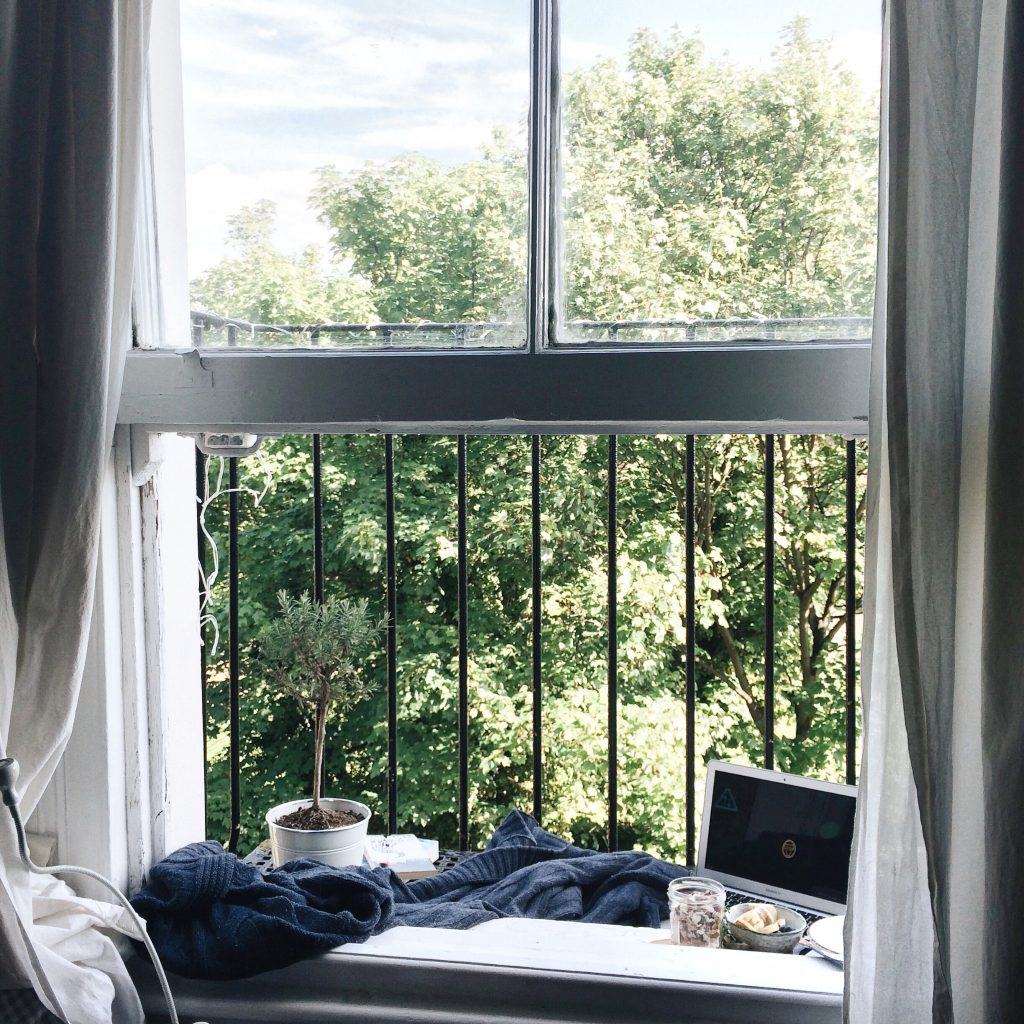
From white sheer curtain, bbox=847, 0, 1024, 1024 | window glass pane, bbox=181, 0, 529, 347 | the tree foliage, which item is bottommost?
the tree foliage

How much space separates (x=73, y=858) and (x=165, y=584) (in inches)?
15.4

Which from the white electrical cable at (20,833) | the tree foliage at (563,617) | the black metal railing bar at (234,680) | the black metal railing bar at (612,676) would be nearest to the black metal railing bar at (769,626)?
the black metal railing bar at (612,676)

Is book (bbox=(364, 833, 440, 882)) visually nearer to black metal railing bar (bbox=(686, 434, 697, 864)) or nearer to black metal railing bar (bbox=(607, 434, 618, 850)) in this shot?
black metal railing bar (bbox=(607, 434, 618, 850))

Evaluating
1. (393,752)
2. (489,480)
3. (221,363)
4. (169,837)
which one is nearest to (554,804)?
(489,480)

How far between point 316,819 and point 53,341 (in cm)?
82

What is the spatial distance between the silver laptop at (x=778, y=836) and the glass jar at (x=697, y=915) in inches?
4.7

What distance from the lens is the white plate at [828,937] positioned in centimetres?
124

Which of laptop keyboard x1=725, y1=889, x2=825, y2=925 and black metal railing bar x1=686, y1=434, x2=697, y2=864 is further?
black metal railing bar x1=686, y1=434, x2=697, y2=864

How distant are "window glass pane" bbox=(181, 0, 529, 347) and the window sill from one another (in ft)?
2.66

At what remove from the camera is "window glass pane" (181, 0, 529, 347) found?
1.31 m

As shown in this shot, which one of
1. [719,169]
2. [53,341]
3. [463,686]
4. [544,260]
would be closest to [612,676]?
[463,686]

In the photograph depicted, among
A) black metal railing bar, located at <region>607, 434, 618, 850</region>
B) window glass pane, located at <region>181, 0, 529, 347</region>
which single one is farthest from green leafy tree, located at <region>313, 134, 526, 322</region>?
black metal railing bar, located at <region>607, 434, 618, 850</region>

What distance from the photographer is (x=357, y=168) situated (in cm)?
136

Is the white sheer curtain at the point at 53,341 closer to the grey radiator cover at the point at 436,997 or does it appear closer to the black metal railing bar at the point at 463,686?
the grey radiator cover at the point at 436,997
